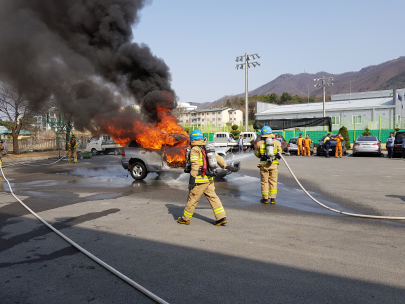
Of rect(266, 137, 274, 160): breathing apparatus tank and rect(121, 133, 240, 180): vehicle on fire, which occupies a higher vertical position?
rect(266, 137, 274, 160): breathing apparatus tank

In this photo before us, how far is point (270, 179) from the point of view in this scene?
7.80 meters

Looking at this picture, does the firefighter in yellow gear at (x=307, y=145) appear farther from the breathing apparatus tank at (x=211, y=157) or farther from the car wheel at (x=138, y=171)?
the breathing apparatus tank at (x=211, y=157)

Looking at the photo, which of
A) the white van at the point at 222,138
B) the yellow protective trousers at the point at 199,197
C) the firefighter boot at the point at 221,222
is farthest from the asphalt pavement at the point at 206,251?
the white van at the point at 222,138

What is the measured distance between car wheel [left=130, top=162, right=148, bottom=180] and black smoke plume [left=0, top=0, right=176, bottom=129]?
196 cm

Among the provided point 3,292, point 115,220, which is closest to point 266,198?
point 115,220

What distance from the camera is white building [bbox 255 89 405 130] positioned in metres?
32.7

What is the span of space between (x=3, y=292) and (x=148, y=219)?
314cm

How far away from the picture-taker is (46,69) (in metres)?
12.2

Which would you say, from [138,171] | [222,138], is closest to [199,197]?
[138,171]

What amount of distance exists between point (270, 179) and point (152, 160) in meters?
5.14

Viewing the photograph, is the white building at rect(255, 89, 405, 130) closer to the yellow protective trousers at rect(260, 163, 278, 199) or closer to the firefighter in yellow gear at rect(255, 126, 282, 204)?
the firefighter in yellow gear at rect(255, 126, 282, 204)

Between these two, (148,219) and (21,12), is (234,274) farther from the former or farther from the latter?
(21,12)

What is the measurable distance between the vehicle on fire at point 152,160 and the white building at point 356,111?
2652 centimetres

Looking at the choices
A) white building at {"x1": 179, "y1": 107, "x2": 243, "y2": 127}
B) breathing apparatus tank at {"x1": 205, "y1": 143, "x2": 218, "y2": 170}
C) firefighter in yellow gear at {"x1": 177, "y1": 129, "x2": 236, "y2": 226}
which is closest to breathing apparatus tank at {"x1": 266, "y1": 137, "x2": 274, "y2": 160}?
breathing apparatus tank at {"x1": 205, "y1": 143, "x2": 218, "y2": 170}
